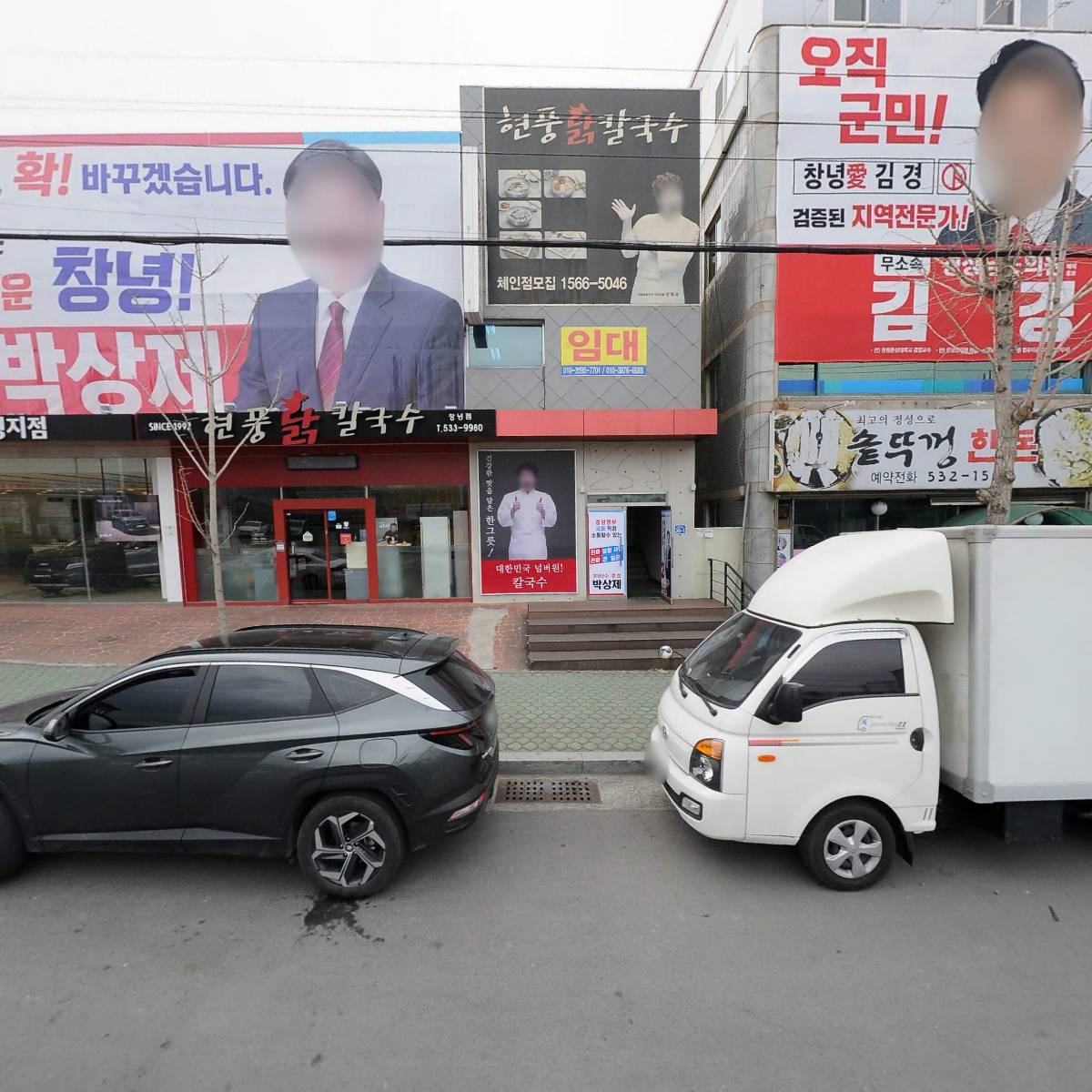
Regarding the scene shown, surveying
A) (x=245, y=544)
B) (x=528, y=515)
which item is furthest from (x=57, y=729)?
(x=245, y=544)

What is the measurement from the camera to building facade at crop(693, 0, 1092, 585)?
11.0 metres

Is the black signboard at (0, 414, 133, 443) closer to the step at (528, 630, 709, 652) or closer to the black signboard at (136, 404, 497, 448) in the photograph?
the black signboard at (136, 404, 497, 448)

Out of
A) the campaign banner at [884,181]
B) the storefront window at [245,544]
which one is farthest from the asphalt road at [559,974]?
the campaign banner at [884,181]

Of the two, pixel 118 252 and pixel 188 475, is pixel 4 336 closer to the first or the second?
pixel 118 252

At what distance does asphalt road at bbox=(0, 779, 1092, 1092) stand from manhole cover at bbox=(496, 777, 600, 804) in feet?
2.54

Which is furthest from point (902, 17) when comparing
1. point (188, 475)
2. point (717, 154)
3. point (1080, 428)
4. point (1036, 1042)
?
point (188, 475)

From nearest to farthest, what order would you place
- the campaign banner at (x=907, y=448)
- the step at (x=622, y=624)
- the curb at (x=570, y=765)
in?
the curb at (x=570, y=765)
the step at (x=622, y=624)
the campaign banner at (x=907, y=448)

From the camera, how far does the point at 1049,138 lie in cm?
905

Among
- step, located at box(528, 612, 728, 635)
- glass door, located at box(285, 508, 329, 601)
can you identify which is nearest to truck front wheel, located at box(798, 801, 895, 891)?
step, located at box(528, 612, 728, 635)

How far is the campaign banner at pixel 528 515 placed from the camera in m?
12.0

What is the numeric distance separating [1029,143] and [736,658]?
1032 cm

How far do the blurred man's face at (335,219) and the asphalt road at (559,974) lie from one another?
36.0ft

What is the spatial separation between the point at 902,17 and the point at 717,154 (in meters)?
4.00

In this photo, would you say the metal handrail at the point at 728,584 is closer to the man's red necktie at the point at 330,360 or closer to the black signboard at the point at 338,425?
the black signboard at the point at 338,425
